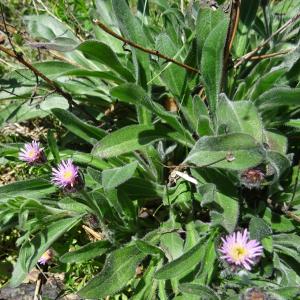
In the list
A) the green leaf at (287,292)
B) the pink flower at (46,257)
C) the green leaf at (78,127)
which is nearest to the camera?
the green leaf at (287,292)

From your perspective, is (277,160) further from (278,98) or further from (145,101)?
(145,101)

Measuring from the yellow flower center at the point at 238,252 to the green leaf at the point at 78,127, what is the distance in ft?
3.25

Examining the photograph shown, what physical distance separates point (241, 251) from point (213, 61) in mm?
→ 923

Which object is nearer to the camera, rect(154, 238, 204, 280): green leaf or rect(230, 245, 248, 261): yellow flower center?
rect(230, 245, 248, 261): yellow flower center

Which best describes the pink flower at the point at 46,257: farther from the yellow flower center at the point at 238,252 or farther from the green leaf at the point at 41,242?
the yellow flower center at the point at 238,252

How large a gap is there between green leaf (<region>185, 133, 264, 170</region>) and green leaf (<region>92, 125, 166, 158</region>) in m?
0.29

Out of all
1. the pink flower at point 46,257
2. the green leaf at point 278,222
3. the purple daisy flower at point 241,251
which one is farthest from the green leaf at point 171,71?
the pink flower at point 46,257

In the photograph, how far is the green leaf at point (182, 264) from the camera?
7.60 feet

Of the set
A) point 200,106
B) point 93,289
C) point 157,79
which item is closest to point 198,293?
point 93,289

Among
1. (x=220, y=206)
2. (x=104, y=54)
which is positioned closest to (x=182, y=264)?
(x=220, y=206)

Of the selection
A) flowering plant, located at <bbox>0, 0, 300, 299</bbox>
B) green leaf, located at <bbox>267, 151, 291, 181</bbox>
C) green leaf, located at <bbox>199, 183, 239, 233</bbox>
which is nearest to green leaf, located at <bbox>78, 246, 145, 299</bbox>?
flowering plant, located at <bbox>0, 0, 300, 299</bbox>

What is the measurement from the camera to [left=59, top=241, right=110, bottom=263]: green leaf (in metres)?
2.45

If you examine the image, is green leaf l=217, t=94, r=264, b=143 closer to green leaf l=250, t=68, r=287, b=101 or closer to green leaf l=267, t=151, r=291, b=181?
green leaf l=267, t=151, r=291, b=181

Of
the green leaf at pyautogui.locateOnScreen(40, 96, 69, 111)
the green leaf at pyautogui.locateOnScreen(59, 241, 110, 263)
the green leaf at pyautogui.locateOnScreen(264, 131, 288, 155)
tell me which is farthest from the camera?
the green leaf at pyautogui.locateOnScreen(40, 96, 69, 111)
